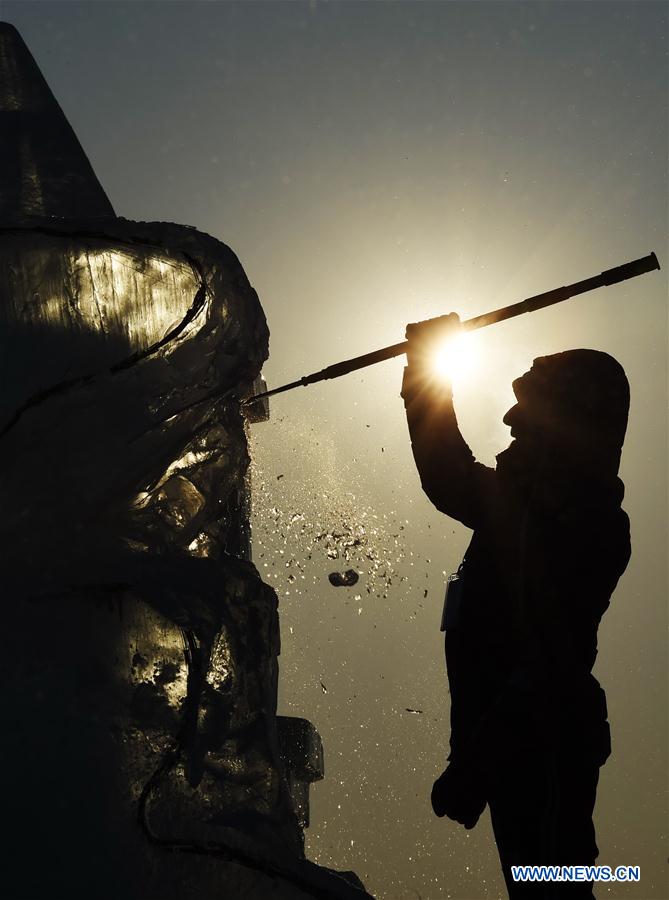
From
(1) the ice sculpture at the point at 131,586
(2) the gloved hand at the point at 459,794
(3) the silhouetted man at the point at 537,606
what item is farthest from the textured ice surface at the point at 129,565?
(3) the silhouetted man at the point at 537,606

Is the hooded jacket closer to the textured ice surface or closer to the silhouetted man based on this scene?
the silhouetted man

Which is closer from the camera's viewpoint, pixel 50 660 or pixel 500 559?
pixel 50 660

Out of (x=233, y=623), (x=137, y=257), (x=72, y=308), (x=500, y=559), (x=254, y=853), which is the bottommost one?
(x=254, y=853)

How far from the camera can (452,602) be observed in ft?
10.8

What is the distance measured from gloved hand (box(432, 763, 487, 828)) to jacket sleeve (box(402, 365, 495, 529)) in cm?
89

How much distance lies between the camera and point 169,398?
3.20 metres

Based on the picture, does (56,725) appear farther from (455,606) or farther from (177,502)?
(455,606)

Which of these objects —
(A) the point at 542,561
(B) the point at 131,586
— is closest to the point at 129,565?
(B) the point at 131,586

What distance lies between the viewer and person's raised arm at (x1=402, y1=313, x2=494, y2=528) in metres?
3.43

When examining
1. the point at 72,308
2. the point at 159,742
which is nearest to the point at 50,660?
the point at 159,742

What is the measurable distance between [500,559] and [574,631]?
1.14 ft

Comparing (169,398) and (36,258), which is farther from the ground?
(36,258)

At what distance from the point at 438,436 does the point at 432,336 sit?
0.47 metres

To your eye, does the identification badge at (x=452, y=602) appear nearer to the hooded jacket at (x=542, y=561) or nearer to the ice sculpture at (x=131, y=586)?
the hooded jacket at (x=542, y=561)
